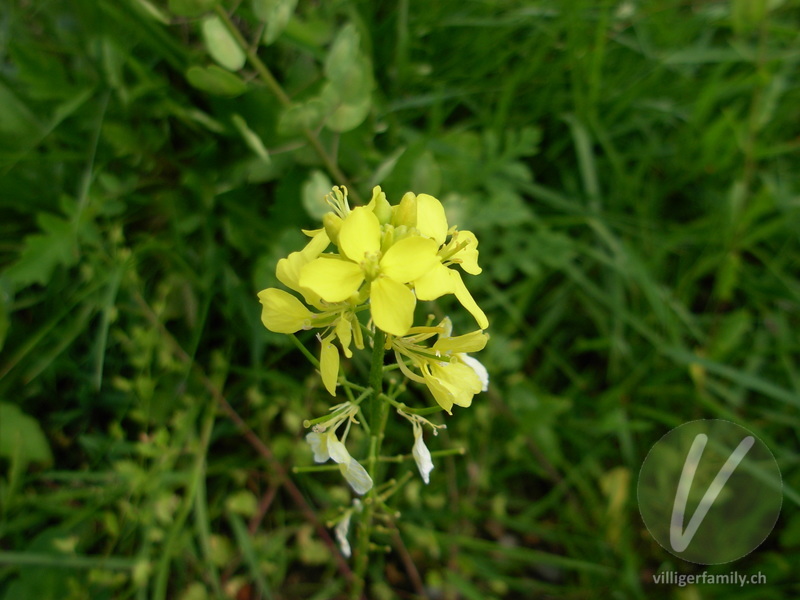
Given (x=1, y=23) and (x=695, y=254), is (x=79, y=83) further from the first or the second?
(x=695, y=254)

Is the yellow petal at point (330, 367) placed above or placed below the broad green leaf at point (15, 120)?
Result: below

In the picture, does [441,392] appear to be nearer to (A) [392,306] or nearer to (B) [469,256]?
(A) [392,306]

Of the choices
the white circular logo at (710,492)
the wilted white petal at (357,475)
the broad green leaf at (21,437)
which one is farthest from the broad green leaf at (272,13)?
the white circular logo at (710,492)

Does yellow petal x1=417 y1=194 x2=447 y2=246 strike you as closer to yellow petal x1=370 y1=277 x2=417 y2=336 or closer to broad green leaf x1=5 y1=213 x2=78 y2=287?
yellow petal x1=370 y1=277 x2=417 y2=336

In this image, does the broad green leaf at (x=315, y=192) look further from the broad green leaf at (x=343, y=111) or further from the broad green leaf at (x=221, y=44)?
the broad green leaf at (x=221, y=44)

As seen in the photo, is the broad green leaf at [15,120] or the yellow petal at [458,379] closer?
the yellow petal at [458,379]

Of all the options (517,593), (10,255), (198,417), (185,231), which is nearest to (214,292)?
(185,231)

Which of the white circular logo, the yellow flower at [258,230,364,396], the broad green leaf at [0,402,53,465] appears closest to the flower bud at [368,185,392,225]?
the yellow flower at [258,230,364,396]
